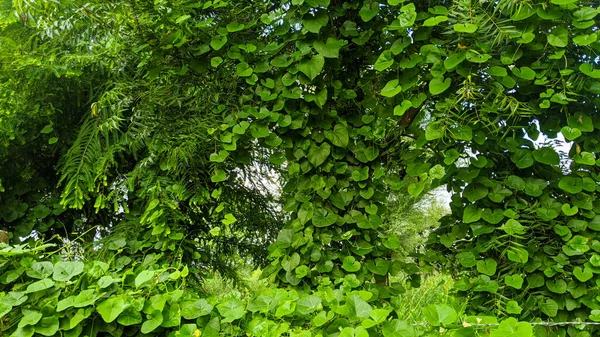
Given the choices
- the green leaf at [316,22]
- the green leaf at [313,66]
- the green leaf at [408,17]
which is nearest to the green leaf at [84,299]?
the green leaf at [313,66]

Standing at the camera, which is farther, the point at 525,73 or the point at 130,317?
the point at 525,73

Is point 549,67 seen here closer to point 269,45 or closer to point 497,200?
point 497,200

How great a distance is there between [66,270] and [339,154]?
877mm

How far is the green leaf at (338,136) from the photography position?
1.36 m

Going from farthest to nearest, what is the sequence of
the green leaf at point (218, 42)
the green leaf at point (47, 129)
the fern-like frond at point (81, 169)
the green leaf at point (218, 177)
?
the green leaf at point (47, 129), the fern-like frond at point (81, 169), the green leaf at point (218, 177), the green leaf at point (218, 42)

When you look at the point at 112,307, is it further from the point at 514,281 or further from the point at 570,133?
the point at 570,133

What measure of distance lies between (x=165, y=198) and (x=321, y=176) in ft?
2.13

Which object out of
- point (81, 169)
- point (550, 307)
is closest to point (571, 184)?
point (550, 307)

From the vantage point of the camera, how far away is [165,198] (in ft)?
5.24

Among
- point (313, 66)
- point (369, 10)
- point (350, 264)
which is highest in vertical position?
point (369, 10)

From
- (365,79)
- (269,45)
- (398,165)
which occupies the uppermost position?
(269,45)

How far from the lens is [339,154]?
4.58 ft

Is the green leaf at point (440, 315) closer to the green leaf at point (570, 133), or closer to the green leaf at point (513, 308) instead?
the green leaf at point (513, 308)

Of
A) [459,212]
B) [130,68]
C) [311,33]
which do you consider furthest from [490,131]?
[130,68]
